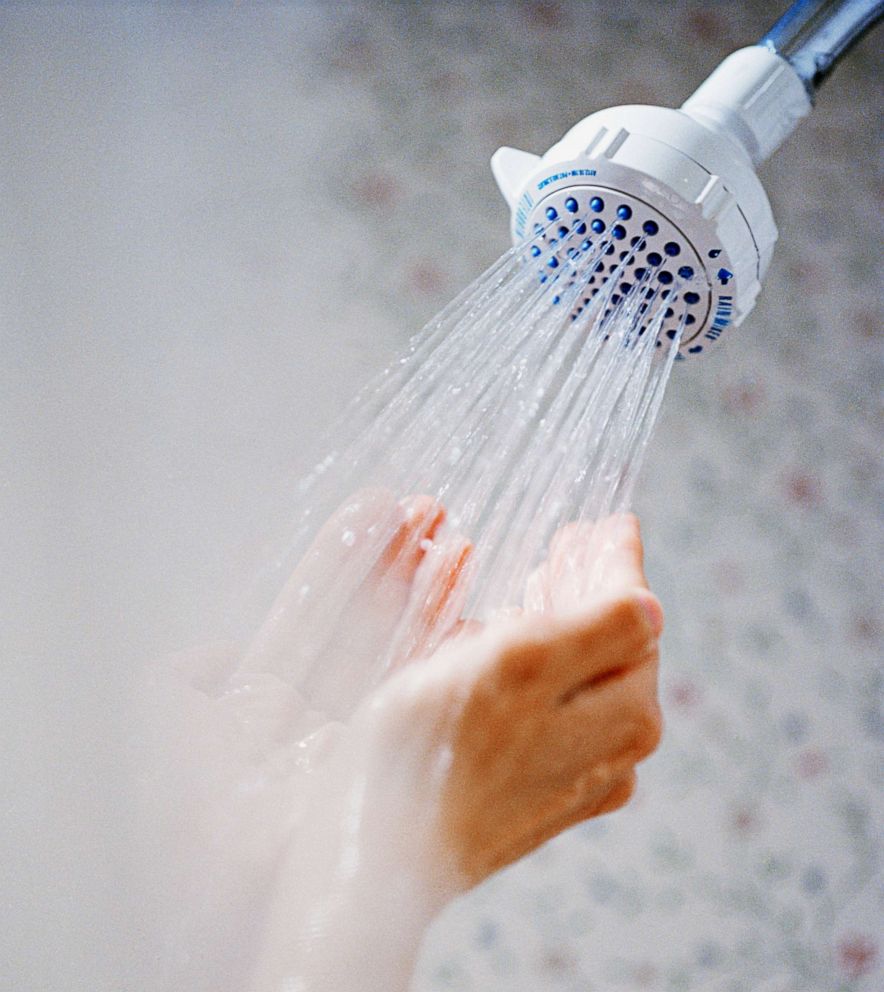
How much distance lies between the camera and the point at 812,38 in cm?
61

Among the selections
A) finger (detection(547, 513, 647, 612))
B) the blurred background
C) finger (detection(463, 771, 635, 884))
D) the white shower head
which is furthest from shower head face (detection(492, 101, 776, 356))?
the blurred background

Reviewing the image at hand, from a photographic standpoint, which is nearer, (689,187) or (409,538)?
(689,187)

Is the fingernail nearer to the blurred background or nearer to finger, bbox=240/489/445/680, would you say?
finger, bbox=240/489/445/680

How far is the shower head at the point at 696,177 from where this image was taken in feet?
1.79

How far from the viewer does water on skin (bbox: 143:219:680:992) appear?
1.63 ft

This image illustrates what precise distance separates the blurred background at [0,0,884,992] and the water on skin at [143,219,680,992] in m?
0.18

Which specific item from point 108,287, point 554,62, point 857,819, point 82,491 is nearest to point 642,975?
point 857,819

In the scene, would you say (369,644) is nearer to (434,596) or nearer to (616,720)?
(434,596)

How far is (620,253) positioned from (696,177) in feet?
0.18

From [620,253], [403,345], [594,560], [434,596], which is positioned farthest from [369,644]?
[403,345]

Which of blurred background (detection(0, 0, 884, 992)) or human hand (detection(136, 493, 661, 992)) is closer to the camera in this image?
human hand (detection(136, 493, 661, 992))

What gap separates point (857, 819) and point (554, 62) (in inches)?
30.9

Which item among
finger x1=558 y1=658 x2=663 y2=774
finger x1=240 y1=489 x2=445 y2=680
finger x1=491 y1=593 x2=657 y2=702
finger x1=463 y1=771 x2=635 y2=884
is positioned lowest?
finger x1=463 y1=771 x2=635 y2=884

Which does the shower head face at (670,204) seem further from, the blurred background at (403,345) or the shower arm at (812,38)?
the blurred background at (403,345)
